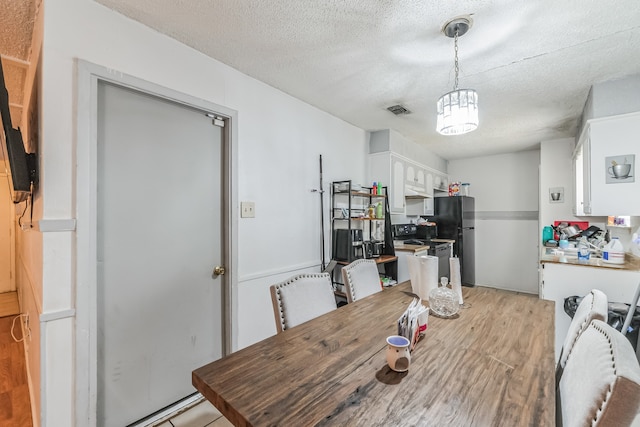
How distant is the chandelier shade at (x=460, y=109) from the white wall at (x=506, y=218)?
4.14 meters

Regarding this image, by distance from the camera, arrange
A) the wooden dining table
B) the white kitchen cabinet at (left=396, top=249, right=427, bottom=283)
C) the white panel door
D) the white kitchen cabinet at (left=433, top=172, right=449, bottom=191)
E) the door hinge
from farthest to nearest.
Result: the white kitchen cabinet at (left=433, top=172, right=449, bottom=191)
the white kitchen cabinet at (left=396, top=249, right=427, bottom=283)
the door hinge
the white panel door
the wooden dining table

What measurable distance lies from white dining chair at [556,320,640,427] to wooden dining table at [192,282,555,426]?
0.06 metres

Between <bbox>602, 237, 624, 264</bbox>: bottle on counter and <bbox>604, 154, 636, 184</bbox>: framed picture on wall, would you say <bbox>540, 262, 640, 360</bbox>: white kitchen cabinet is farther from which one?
<bbox>604, 154, 636, 184</bbox>: framed picture on wall


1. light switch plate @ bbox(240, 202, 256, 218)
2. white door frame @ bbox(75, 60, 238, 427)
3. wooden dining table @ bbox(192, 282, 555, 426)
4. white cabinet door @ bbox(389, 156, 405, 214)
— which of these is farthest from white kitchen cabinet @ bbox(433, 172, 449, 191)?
white door frame @ bbox(75, 60, 238, 427)

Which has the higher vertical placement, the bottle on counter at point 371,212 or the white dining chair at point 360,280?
the bottle on counter at point 371,212

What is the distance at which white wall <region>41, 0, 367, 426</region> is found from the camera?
1430mm

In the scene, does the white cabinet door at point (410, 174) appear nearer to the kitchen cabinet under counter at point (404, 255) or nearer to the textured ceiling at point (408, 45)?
the kitchen cabinet under counter at point (404, 255)

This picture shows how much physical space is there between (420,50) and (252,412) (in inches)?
88.0

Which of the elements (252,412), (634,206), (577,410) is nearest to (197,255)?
(252,412)

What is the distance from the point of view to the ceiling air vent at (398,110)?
3016 millimetres

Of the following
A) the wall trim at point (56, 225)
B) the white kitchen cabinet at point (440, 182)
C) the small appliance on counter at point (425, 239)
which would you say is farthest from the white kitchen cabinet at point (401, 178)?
the wall trim at point (56, 225)

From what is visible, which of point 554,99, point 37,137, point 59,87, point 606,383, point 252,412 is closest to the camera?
point 606,383

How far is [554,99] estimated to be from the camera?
2801mm

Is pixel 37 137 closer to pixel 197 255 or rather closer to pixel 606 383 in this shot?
pixel 197 255
